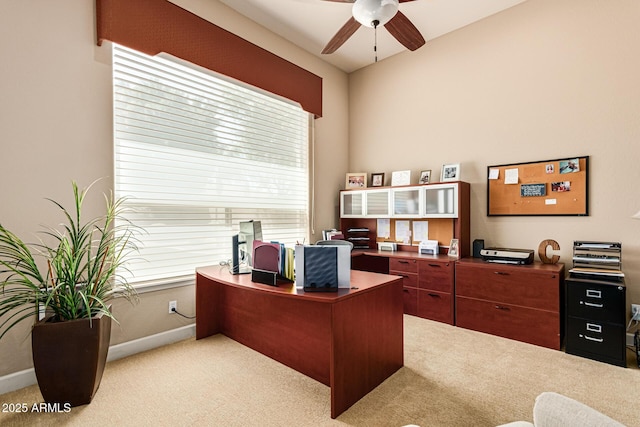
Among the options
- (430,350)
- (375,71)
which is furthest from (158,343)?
(375,71)

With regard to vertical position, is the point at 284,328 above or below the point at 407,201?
below

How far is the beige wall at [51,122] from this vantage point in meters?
2.15

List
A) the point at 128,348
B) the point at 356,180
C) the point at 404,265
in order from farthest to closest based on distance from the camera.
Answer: the point at 356,180, the point at 404,265, the point at 128,348

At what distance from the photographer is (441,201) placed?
3.66 meters

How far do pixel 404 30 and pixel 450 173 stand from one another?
1.80m

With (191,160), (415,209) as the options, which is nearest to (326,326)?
→ (191,160)

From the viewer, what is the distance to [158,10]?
2.75 meters

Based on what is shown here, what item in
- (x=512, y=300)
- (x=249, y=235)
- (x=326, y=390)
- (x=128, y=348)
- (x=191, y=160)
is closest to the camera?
(x=326, y=390)

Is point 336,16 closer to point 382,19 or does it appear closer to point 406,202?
point 382,19

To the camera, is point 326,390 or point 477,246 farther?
point 477,246

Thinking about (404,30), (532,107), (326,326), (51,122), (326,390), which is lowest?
(326,390)

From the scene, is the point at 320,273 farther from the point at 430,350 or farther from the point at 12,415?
the point at 12,415

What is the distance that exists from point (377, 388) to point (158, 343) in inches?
77.0

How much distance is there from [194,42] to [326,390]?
10.5 ft
